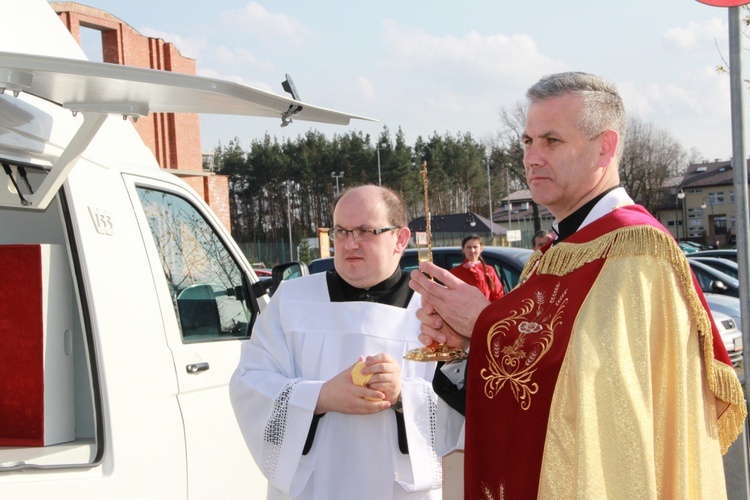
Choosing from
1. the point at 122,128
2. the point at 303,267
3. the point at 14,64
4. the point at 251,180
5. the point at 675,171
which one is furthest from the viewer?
the point at 251,180

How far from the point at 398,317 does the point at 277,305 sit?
1.50ft

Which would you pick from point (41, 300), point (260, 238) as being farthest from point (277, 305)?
point (260, 238)

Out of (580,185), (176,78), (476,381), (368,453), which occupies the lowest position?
(368,453)

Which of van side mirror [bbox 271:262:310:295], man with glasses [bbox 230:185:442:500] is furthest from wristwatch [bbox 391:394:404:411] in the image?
van side mirror [bbox 271:262:310:295]

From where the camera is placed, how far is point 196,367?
3.31 metres

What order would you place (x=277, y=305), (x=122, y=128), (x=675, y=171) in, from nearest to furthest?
1. (x=277, y=305)
2. (x=122, y=128)
3. (x=675, y=171)

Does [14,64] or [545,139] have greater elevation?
[14,64]

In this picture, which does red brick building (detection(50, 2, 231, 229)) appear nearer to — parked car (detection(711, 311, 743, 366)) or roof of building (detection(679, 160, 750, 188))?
parked car (detection(711, 311, 743, 366))

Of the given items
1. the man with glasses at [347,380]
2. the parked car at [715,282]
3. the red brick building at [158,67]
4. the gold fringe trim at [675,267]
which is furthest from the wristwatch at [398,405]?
the red brick building at [158,67]

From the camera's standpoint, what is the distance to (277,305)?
2895mm

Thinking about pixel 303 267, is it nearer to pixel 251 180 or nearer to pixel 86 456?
pixel 86 456

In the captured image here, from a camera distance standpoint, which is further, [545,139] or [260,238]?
[260,238]

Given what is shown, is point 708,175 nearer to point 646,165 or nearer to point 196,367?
point 646,165

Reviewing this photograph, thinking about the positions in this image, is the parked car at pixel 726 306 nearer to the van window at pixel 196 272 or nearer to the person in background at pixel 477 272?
the person in background at pixel 477 272
